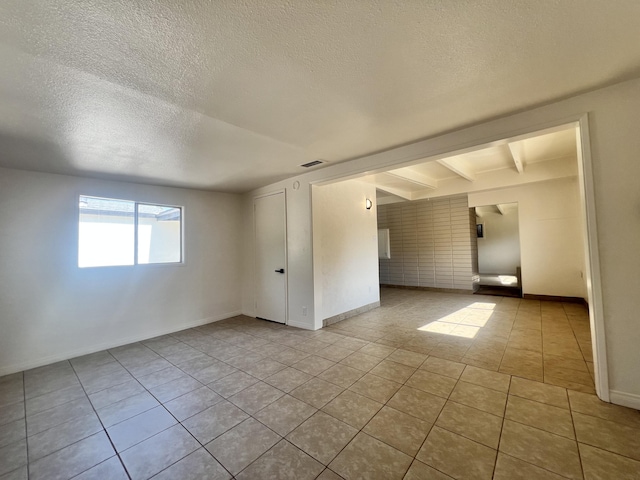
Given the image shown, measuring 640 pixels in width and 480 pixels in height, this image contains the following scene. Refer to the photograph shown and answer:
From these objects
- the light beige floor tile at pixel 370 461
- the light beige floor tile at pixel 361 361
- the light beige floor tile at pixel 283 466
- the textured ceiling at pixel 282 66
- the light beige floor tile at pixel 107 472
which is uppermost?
the textured ceiling at pixel 282 66

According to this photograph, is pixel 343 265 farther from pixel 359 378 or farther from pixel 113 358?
pixel 113 358

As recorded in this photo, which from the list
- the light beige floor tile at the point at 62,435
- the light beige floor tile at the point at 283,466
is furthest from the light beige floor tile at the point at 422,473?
the light beige floor tile at the point at 62,435

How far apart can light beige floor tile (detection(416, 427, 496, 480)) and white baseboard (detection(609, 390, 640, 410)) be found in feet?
4.35

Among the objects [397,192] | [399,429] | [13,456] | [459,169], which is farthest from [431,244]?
[13,456]

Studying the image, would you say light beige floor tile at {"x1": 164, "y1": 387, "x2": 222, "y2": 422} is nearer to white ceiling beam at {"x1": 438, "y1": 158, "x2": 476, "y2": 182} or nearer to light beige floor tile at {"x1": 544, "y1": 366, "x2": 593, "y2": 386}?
light beige floor tile at {"x1": 544, "y1": 366, "x2": 593, "y2": 386}

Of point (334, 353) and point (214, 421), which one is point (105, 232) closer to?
point (214, 421)

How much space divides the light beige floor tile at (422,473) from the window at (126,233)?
4562 mm

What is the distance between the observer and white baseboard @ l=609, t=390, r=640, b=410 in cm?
197

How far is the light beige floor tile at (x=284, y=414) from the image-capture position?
1.94 meters

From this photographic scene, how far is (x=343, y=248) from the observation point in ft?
16.0

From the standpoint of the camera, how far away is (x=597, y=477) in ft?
4.65

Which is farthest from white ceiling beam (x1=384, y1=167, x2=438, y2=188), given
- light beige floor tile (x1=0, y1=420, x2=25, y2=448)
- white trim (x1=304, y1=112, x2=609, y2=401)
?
light beige floor tile (x1=0, y1=420, x2=25, y2=448)

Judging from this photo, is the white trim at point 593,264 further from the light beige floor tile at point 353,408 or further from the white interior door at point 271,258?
the white interior door at point 271,258

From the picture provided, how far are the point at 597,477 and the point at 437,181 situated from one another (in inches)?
246
